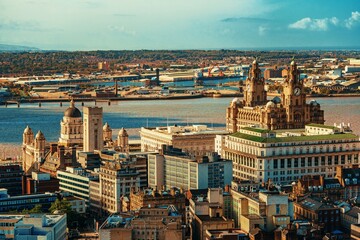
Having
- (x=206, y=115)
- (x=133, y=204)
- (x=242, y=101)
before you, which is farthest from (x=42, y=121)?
(x=133, y=204)

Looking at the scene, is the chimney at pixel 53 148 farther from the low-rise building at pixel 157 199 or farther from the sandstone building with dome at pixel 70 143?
the low-rise building at pixel 157 199

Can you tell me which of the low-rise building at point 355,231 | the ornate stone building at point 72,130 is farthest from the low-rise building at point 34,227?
the ornate stone building at point 72,130

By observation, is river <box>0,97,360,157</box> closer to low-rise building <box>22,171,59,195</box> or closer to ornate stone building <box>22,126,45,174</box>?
ornate stone building <box>22,126,45,174</box>

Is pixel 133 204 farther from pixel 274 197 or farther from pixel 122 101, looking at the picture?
pixel 122 101

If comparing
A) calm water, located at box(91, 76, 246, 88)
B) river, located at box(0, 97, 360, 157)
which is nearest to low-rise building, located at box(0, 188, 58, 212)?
river, located at box(0, 97, 360, 157)

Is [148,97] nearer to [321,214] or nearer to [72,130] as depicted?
[72,130]
